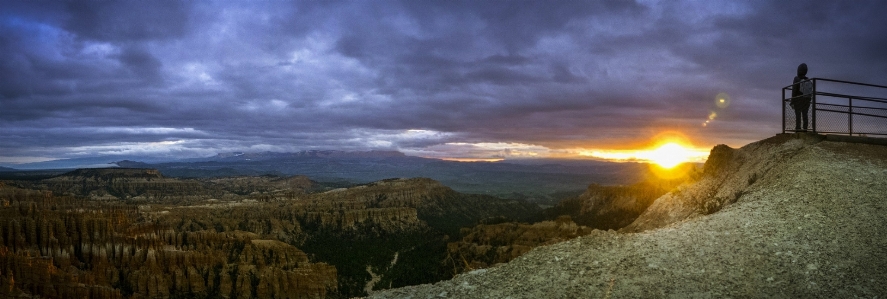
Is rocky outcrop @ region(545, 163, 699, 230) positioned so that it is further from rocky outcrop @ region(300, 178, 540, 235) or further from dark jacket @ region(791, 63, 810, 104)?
dark jacket @ region(791, 63, 810, 104)

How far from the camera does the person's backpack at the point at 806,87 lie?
52.7ft

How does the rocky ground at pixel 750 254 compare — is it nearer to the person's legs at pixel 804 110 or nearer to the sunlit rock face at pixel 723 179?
the sunlit rock face at pixel 723 179

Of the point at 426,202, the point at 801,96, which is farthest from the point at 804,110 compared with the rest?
the point at 426,202

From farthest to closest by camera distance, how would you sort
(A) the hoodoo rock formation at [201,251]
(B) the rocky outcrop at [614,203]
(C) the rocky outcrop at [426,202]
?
1. (C) the rocky outcrop at [426,202]
2. (B) the rocky outcrop at [614,203]
3. (A) the hoodoo rock formation at [201,251]

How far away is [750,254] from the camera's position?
948 cm

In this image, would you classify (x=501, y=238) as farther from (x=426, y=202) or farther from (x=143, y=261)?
(x=426, y=202)

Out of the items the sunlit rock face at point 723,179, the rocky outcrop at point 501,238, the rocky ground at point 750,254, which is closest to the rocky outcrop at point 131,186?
the rocky outcrop at point 501,238

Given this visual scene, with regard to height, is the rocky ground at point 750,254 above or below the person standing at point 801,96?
below

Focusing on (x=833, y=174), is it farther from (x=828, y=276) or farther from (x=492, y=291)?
(x=492, y=291)

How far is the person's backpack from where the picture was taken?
633 inches

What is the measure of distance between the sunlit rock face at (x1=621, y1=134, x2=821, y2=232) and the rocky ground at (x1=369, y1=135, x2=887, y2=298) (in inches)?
43.9

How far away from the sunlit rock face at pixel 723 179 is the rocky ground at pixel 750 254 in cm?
112

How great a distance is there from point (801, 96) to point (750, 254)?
10328 mm

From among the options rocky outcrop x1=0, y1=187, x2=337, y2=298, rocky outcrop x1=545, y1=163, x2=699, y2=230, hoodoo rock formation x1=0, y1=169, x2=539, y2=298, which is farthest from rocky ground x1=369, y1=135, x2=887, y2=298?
rocky outcrop x1=545, y1=163, x2=699, y2=230
